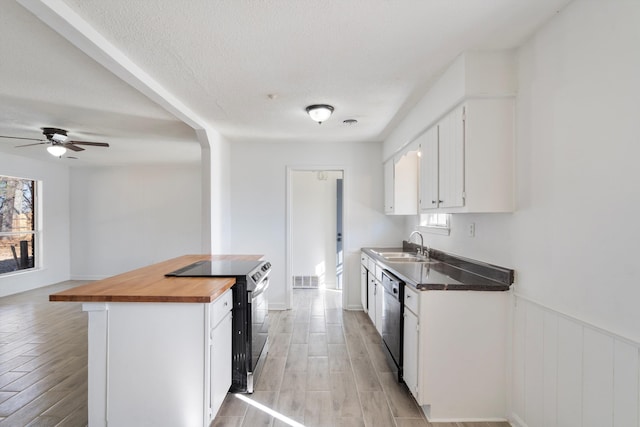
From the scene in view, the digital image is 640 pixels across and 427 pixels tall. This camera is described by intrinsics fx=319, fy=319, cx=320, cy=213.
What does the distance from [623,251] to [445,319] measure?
3.48ft

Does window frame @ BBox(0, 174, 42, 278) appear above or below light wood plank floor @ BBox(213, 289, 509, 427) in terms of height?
above

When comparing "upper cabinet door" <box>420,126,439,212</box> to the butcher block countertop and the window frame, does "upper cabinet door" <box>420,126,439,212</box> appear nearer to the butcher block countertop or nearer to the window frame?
the butcher block countertop

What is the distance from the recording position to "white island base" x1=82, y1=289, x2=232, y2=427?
185cm

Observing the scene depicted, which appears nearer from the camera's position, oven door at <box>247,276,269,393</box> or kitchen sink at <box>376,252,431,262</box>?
oven door at <box>247,276,269,393</box>

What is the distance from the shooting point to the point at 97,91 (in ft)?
9.02

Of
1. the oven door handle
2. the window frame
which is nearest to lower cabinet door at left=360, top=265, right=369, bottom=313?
the oven door handle

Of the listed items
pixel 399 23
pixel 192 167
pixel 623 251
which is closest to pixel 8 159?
pixel 192 167

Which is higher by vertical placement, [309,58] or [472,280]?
[309,58]

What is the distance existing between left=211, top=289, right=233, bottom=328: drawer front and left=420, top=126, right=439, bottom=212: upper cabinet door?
1759mm

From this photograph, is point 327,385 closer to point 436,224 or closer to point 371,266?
point 371,266

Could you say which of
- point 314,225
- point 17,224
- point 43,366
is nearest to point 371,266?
point 314,225

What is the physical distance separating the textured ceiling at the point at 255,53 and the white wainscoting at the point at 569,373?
1.65 m

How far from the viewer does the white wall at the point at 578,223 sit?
134 centimetres

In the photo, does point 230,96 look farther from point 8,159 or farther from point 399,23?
point 8,159
